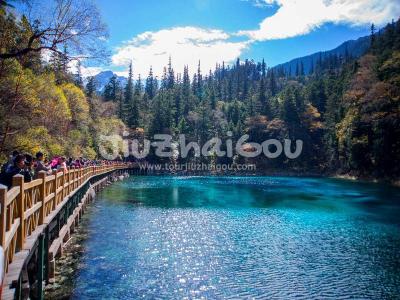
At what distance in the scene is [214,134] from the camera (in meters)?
99.5

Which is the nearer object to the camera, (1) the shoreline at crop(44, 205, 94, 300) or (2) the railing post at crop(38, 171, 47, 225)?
(2) the railing post at crop(38, 171, 47, 225)

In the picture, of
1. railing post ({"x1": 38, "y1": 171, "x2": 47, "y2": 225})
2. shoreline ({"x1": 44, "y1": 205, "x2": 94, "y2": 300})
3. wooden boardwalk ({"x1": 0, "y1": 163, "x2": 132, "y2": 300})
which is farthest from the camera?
shoreline ({"x1": 44, "y1": 205, "x2": 94, "y2": 300})

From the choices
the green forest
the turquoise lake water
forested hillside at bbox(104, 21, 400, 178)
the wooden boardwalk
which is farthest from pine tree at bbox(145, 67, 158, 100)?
the wooden boardwalk

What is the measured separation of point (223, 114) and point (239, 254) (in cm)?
9201

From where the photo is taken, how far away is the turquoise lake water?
39.2 feet

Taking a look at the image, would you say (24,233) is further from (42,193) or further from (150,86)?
(150,86)

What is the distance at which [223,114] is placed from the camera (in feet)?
350

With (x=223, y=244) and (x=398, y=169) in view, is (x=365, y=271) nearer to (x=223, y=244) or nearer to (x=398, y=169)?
(x=223, y=244)

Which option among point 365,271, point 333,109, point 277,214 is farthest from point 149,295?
point 333,109

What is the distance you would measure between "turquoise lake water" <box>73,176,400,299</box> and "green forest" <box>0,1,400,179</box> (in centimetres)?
817

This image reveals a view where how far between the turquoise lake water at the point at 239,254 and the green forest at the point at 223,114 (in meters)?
8.17

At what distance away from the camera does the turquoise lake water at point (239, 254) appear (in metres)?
11.9

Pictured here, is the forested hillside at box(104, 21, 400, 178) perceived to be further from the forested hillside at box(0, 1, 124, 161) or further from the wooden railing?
the wooden railing

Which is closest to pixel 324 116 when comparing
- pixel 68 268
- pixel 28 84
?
pixel 28 84
